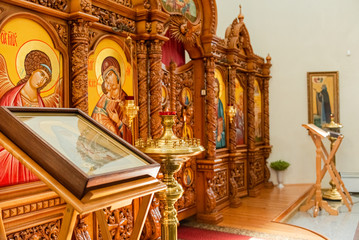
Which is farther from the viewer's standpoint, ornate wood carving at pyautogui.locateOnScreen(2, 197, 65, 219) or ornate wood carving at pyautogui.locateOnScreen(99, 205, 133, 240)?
ornate wood carving at pyautogui.locateOnScreen(99, 205, 133, 240)

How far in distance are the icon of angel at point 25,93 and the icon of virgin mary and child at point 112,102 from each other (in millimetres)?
568

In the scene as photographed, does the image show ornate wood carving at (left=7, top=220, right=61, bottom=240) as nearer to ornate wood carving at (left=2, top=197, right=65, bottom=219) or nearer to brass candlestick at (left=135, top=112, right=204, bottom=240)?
ornate wood carving at (left=2, top=197, right=65, bottom=219)

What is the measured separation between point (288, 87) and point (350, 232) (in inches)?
182

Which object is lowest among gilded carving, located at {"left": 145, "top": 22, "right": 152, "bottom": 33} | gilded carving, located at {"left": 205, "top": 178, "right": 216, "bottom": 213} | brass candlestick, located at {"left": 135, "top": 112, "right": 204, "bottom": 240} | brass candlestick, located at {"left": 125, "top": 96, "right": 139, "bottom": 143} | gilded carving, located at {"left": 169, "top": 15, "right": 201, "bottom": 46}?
gilded carving, located at {"left": 205, "top": 178, "right": 216, "bottom": 213}

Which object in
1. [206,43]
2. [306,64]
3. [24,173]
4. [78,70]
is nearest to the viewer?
[24,173]

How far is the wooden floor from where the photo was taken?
518 centimetres

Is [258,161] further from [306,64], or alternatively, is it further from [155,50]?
[155,50]

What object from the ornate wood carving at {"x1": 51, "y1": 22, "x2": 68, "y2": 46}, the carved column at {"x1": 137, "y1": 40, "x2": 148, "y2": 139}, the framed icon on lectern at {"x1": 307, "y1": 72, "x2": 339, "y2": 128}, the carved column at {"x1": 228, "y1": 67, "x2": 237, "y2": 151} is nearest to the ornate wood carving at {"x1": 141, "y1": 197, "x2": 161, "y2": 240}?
the carved column at {"x1": 137, "y1": 40, "x2": 148, "y2": 139}

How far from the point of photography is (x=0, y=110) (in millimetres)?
1513

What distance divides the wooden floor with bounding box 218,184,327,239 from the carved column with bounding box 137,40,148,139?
225 centimetres

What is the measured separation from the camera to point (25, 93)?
2.95m

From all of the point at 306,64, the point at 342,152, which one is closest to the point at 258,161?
the point at 342,152

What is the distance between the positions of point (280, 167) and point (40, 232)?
6548 mm

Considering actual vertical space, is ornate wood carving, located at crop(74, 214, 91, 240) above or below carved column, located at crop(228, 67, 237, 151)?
below
